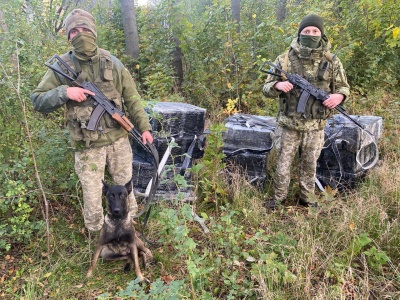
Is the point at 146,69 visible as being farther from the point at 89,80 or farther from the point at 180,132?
the point at 89,80

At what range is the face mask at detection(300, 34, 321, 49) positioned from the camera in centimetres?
352

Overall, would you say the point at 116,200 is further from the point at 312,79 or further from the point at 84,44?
the point at 312,79

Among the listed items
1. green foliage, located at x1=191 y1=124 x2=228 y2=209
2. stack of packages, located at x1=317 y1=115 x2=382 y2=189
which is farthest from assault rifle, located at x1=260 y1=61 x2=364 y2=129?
green foliage, located at x1=191 y1=124 x2=228 y2=209

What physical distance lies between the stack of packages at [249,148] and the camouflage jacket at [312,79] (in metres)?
0.49

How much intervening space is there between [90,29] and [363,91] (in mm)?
6209

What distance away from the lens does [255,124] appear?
4555 mm

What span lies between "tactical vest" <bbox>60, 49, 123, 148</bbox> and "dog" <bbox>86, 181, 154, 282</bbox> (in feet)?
1.68

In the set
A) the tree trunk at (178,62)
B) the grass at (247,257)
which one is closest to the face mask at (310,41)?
the grass at (247,257)

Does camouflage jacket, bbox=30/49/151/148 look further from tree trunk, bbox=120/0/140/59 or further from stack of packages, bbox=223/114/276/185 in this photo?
tree trunk, bbox=120/0/140/59

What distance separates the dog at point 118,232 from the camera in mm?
2891

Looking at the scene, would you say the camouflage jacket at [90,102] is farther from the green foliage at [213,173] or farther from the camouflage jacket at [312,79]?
the camouflage jacket at [312,79]

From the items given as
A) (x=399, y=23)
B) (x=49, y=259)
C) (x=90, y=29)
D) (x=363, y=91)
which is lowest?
(x=49, y=259)

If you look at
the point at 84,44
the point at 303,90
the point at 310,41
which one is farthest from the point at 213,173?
the point at 84,44

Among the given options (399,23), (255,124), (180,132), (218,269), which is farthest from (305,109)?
(399,23)
